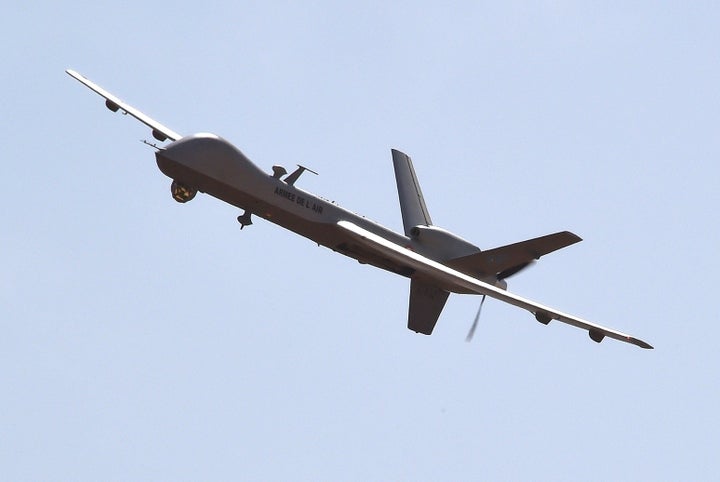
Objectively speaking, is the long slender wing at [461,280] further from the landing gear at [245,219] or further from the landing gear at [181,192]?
the landing gear at [181,192]

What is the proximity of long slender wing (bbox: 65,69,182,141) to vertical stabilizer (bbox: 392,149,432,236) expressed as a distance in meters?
12.7

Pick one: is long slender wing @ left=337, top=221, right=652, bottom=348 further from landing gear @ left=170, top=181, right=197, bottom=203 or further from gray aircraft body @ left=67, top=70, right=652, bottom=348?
landing gear @ left=170, top=181, right=197, bottom=203

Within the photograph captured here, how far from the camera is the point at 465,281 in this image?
189 feet

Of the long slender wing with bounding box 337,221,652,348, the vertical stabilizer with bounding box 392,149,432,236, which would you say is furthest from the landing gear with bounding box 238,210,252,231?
the vertical stabilizer with bounding box 392,149,432,236

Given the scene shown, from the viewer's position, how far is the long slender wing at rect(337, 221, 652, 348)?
56.2 metres

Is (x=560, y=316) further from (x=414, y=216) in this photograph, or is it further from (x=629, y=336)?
(x=414, y=216)

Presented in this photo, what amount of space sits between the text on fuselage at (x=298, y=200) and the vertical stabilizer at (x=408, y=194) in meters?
7.51

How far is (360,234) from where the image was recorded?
194 feet

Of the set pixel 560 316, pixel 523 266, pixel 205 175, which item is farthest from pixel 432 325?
pixel 205 175

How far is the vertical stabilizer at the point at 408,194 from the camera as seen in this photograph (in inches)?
2670

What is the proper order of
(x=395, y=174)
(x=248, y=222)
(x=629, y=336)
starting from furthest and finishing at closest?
(x=395, y=174)
(x=248, y=222)
(x=629, y=336)

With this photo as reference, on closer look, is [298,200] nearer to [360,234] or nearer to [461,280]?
[360,234]

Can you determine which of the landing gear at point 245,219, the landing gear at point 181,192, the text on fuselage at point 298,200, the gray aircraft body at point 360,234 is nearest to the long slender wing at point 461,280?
the gray aircraft body at point 360,234

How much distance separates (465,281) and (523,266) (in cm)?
626
